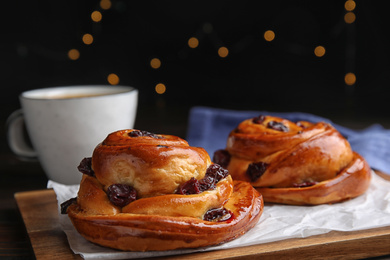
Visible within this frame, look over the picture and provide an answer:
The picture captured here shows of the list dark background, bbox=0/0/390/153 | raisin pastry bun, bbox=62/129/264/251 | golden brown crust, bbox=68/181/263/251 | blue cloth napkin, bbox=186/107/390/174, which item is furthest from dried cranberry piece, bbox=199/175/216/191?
dark background, bbox=0/0/390/153

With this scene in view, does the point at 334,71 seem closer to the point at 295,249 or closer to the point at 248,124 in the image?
the point at 248,124

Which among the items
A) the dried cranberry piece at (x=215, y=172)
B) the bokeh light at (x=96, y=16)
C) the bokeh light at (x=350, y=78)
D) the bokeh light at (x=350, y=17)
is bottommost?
the bokeh light at (x=350, y=78)

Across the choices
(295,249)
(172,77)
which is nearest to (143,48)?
(172,77)

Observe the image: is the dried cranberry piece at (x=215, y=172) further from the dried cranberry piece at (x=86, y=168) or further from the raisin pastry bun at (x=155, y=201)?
the dried cranberry piece at (x=86, y=168)

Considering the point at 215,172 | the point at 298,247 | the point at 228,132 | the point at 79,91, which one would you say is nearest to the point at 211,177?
the point at 215,172

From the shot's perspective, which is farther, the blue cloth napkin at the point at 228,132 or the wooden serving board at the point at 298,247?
the blue cloth napkin at the point at 228,132

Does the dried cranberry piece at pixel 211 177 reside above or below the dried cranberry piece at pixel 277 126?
below

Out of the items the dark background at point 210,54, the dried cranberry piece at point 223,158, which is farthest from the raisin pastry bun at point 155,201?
the dark background at point 210,54
